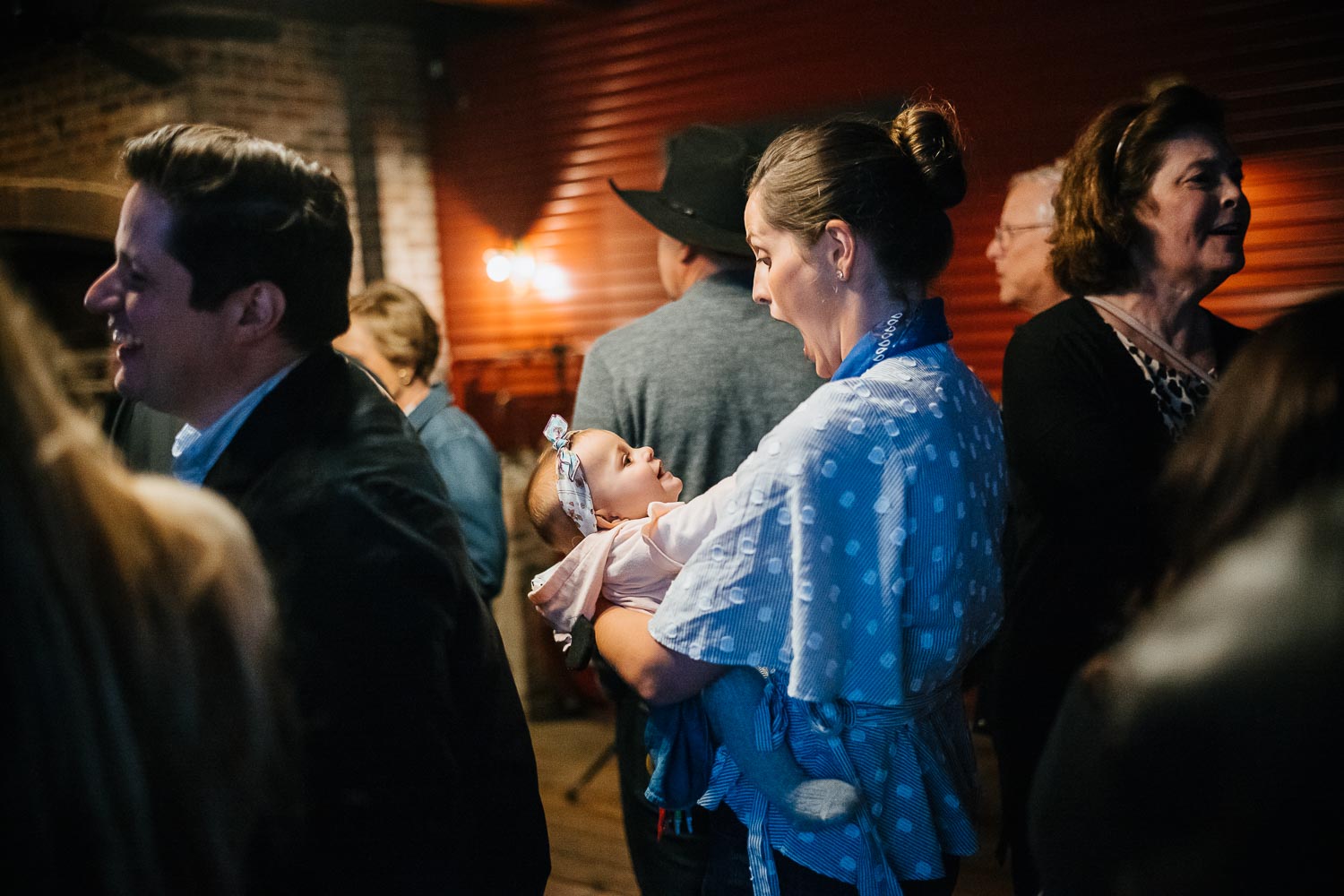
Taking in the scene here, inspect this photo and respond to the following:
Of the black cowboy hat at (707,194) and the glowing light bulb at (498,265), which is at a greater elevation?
the black cowboy hat at (707,194)

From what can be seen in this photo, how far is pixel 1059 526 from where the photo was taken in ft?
6.81

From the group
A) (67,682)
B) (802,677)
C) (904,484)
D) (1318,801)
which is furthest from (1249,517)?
(67,682)

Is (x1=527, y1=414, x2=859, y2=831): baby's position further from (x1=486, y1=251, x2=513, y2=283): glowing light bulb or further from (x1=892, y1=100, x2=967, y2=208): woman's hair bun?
(x1=486, y1=251, x2=513, y2=283): glowing light bulb

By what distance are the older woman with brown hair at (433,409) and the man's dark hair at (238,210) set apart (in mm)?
1900

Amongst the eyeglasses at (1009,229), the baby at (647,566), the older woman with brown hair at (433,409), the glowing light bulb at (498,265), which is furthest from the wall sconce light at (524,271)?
the baby at (647,566)

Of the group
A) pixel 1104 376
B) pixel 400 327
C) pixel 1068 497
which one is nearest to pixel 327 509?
pixel 1068 497

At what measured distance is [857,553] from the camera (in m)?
1.36

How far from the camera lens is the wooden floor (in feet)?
12.9

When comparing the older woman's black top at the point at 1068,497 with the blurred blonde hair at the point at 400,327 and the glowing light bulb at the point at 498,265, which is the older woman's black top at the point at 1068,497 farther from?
the glowing light bulb at the point at 498,265

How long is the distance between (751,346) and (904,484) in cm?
104

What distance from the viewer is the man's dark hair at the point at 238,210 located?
57.3 inches

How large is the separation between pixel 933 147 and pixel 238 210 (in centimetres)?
107

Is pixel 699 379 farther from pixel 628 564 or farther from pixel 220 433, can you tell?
pixel 220 433

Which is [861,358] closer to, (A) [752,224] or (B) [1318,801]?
(A) [752,224]
